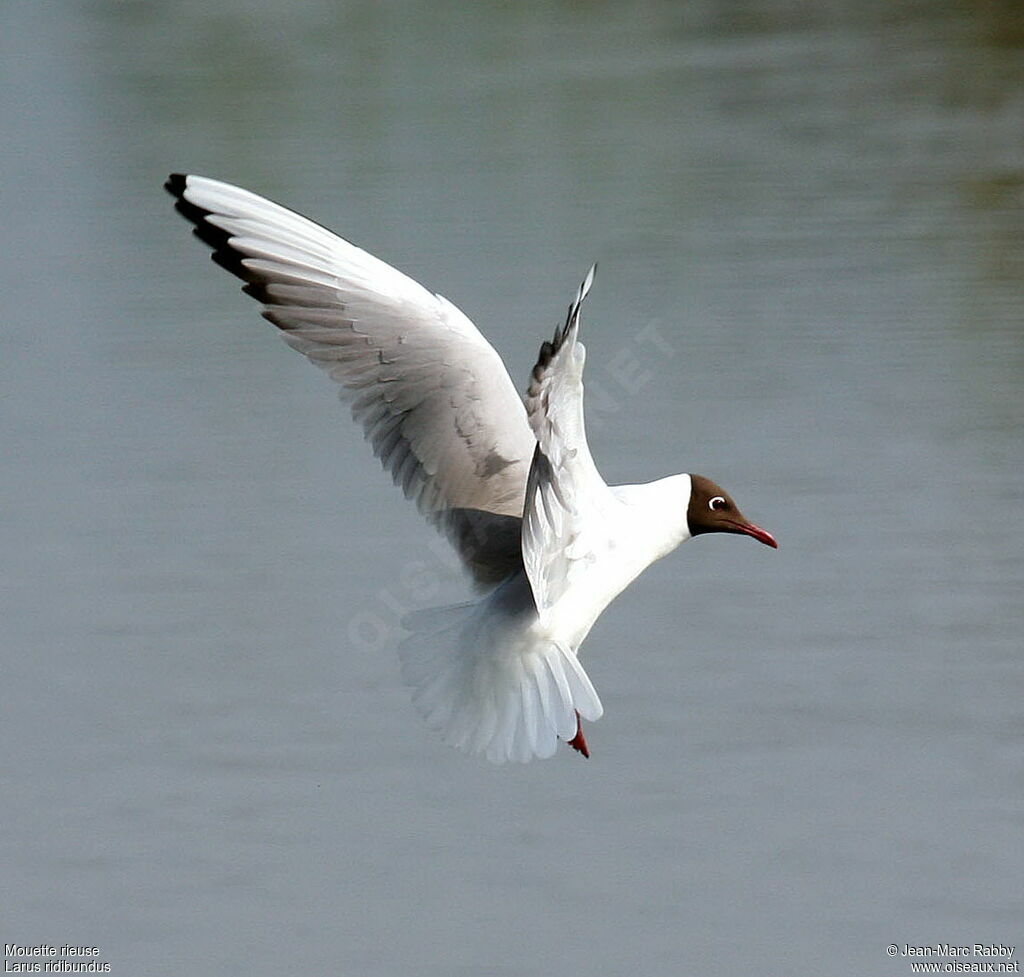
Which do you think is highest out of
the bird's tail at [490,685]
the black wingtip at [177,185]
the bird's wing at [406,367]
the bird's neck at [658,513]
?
the black wingtip at [177,185]

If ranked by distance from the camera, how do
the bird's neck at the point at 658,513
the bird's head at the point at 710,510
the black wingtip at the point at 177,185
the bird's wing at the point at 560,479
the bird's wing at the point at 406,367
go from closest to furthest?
the bird's wing at the point at 560,479, the bird's neck at the point at 658,513, the bird's head at the point at 710,510, the bird's wing at the point at 406,367, the black wingtip at the point at 177,185

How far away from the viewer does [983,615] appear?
5480mm

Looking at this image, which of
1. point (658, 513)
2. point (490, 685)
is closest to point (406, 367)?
point (658, 513)

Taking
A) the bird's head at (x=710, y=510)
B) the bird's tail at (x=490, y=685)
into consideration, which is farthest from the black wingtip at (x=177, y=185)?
the bird's head at (x=710, y=510)

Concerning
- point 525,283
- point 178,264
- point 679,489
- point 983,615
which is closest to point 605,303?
point 525,283

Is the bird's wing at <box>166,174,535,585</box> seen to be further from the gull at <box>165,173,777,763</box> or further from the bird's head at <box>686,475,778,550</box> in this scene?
the bird's head at <box>686,475,778,550</box>

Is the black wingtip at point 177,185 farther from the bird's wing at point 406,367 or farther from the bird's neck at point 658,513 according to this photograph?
the bird's neck at point 658,513

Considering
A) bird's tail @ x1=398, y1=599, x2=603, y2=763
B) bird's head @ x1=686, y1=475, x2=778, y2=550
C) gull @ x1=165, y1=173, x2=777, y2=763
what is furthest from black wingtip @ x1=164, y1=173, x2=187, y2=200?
bird's head @ x1=686, y1=475, x2=778, y2=550

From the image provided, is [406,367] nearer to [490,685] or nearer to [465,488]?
[465,488]

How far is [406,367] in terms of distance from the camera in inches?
189

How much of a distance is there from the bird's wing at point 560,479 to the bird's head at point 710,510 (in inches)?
13.7

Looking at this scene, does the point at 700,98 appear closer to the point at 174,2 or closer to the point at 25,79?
the point at 25,79

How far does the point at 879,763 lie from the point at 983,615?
81 centimetres

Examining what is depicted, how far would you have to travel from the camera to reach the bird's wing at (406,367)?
4.78 metres
